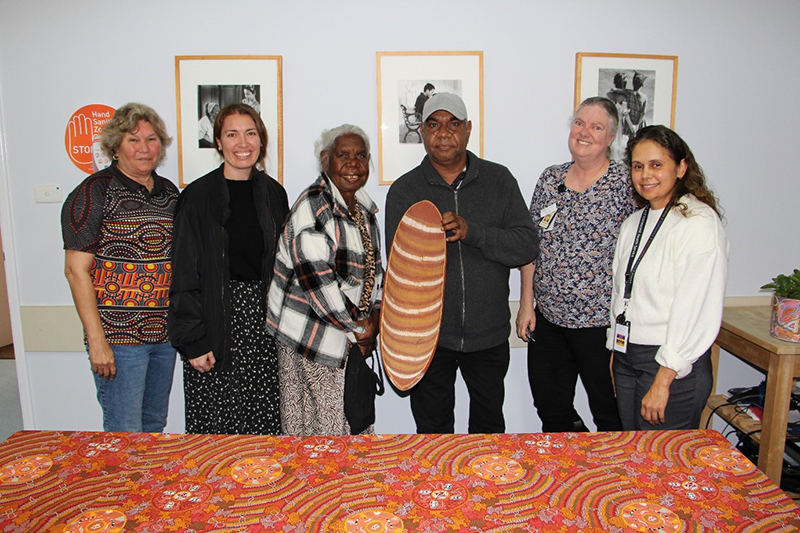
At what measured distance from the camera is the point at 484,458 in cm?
121

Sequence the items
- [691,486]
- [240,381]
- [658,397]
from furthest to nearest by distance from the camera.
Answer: [240,381], [658,397], [691,486]

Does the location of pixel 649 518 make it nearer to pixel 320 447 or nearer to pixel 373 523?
pixel 373 523

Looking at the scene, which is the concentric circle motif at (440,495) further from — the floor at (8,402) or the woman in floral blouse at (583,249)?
the floor at (8,402)

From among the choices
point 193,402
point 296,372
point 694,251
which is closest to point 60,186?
point 193,402

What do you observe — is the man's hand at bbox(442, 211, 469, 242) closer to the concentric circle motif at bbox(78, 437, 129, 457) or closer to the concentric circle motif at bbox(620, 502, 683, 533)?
the concentric circle motif at bbox(620, 502, 683, 533)

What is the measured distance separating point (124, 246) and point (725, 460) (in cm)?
195

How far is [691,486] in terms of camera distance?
1.11 metres

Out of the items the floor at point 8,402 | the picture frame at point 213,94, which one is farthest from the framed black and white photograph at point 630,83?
the floor at point 8,402

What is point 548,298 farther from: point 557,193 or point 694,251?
point 694,251

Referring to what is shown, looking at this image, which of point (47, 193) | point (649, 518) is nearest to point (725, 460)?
point (649, 518)

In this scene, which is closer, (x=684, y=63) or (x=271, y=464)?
(x=271, y=464)

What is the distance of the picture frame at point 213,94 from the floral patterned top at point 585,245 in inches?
51.7

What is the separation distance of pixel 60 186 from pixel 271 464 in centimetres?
200

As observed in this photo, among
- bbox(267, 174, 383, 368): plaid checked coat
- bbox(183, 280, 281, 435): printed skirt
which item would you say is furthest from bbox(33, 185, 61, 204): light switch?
bbox(267, 174, 383, 368): plaid checked coat
